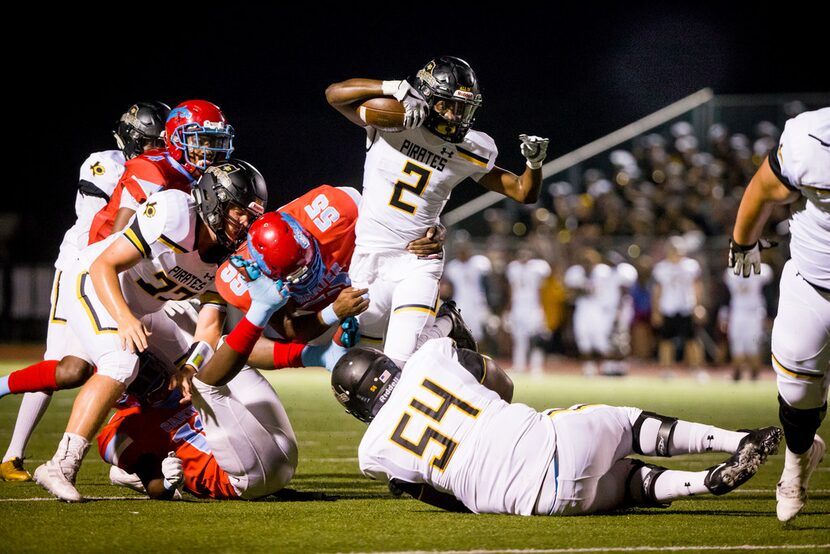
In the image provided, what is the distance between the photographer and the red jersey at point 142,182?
5.97 meters

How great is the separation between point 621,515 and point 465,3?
1902 cm

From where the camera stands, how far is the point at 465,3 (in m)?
22.4

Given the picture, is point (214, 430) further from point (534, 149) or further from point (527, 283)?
point (527, 283)

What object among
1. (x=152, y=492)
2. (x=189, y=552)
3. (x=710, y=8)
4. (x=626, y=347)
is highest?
(x=710, y=8)

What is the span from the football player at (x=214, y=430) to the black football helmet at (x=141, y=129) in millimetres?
1938

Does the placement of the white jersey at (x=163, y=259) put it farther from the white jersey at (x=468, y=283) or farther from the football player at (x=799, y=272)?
the white jersey at (x=468, y=283)

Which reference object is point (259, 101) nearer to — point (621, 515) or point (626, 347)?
point (626, 347)

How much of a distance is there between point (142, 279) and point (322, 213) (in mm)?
1387

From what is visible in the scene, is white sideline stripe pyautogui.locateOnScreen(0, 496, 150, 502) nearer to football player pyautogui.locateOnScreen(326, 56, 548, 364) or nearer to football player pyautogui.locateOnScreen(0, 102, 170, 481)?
football player pyautogui.locateOnScreen(0, 102, 170, 481)

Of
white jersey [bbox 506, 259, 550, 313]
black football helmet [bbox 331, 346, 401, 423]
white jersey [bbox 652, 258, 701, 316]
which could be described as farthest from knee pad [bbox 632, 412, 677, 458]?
white jersey [bbox 506, 259, 550, 313]

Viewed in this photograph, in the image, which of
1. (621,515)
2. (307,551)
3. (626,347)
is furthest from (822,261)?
(626,347)

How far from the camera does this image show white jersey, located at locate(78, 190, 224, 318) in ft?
16.9

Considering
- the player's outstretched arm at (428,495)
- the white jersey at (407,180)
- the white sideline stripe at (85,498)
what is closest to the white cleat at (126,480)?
the white sideline stripe at (85,498)

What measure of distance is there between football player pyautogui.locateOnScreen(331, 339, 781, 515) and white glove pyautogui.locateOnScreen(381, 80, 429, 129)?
1836 mm
